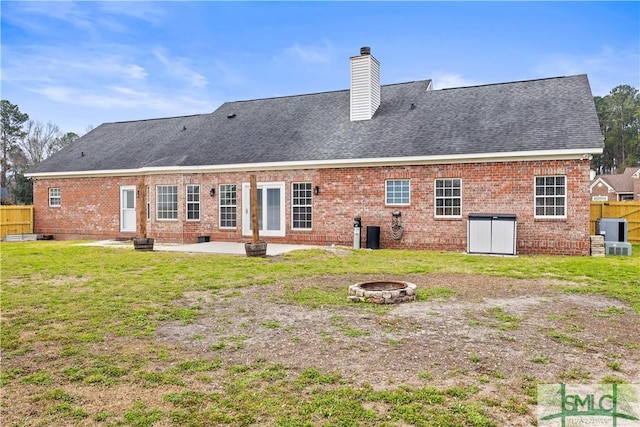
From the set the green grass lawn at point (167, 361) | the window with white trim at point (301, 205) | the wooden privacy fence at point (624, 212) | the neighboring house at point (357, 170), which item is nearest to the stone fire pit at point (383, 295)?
the green grass lawn at point (167, 361)

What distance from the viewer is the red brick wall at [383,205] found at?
13555 mm

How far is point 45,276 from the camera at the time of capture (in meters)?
10.1

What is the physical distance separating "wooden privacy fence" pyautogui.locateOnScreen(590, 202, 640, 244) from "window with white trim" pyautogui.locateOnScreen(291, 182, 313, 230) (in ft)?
36.5

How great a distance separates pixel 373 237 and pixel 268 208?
4.46 m

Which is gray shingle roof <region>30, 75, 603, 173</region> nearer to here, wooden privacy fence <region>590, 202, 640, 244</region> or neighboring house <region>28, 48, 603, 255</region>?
neighboring house <region>28, 48, 603, 255</region>

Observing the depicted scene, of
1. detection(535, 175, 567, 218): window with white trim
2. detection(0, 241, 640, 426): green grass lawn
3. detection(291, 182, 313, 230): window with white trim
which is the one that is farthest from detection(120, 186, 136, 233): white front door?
detection(535, 175, 567, 218): window with white trim

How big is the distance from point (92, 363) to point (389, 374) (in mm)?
2938

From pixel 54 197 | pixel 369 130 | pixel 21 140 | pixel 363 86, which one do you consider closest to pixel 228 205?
pixel 369 130

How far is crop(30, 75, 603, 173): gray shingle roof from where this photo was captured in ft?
47.8

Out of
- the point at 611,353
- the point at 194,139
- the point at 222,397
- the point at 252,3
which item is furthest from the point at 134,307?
the point at 194,139

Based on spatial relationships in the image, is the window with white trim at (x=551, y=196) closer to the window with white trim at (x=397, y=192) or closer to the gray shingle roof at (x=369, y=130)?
the gray shingle roof at (x=369, y=130)

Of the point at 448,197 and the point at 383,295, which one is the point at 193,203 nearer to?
the point at 448,197

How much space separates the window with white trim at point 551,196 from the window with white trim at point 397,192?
3958mm

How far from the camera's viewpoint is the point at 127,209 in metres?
20.1
